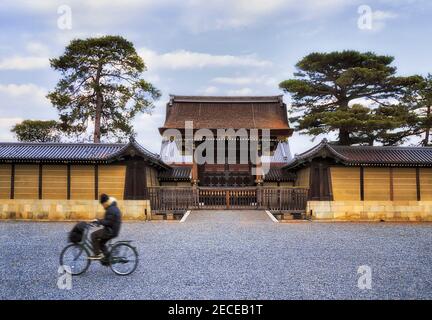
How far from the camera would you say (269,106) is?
3231cm

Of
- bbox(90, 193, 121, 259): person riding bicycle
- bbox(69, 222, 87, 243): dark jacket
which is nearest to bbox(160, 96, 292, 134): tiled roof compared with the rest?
bbox(90, 193, 121, 259): person riding bicycle

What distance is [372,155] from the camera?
73.7 feet

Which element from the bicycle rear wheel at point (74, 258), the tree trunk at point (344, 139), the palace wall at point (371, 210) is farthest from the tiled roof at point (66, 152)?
the tree trunk at point (344, 139)

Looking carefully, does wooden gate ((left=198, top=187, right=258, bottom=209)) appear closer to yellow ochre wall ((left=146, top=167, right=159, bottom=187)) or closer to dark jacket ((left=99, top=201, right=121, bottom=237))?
yellow ochre wall ((left=146, top=167, right=159, bottom=187))

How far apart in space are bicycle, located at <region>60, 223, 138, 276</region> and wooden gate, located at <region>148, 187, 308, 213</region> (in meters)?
13.5

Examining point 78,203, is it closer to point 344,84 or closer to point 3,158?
point 3,158

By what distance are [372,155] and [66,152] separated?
17.0 m

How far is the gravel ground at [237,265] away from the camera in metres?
7.24

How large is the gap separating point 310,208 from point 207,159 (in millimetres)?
9876

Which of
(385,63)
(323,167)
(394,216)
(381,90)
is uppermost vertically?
(385,63)

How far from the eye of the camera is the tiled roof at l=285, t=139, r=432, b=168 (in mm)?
20875

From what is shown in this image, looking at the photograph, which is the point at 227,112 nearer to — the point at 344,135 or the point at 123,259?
the point at 344,135

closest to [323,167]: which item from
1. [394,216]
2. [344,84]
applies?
[394,216]
